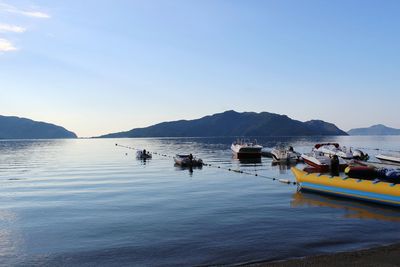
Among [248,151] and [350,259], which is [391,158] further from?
[350,259]

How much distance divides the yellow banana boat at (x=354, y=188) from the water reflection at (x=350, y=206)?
47 centimetres

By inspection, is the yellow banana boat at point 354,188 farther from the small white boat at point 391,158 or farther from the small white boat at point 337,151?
the small white boat at point 391,158

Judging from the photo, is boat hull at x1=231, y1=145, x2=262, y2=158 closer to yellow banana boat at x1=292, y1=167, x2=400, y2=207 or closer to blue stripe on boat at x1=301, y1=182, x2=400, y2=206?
yellow banana boat at x1=292, y1=167, x2=400, y2=207

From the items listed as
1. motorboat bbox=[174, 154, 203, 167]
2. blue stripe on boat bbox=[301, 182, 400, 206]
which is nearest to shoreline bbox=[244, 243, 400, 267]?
blue stripe on boat bbox=[301, 182, 400, 206]

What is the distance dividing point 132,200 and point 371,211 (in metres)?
17.6

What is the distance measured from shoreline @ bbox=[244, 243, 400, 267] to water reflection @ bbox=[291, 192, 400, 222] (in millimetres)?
8148

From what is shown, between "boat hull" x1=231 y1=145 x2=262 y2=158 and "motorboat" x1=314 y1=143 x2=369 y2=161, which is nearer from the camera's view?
"motorboat" x1=314 y1=143 x2=369 y2=161

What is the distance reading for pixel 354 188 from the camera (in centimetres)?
2820

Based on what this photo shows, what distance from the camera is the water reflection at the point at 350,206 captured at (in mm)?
23578

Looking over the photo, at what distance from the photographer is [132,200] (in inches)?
1192

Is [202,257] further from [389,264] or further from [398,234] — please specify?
[398,234]

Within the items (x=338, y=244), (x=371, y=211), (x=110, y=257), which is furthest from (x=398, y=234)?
(x=110, y=257)

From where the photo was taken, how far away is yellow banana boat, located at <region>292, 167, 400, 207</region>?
84.3 feet

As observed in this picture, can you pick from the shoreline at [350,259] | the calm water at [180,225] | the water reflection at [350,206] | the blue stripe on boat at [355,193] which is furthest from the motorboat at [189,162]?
the shoreline at [350,259]
